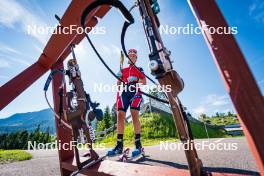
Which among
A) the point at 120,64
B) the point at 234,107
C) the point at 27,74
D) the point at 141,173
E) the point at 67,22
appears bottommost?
the point at 141,173

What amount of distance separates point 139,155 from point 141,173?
2120 millimetres

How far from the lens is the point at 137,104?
3613mm

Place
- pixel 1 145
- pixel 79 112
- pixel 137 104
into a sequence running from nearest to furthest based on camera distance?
1. pixel 79 112
2. pixel 137 104
3. pixel 1 145

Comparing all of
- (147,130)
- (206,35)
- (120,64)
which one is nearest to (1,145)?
(147,130)

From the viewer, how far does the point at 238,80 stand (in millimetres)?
685

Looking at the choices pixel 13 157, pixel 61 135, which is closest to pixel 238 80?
pixel 61 135

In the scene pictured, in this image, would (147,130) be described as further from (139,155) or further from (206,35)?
(206,35)

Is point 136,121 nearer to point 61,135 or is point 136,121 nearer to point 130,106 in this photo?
point 130,106

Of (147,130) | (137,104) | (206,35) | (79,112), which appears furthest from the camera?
(147,130)

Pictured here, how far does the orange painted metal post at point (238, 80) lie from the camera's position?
64 cm

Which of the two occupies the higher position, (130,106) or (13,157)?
(130,106)

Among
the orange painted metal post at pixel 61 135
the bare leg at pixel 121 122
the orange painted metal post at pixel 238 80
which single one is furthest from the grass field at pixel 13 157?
the orange painted metal post at pixel 238 80

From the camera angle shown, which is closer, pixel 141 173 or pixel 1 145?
pixel 141 173

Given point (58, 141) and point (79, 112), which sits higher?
point (79, 112)
